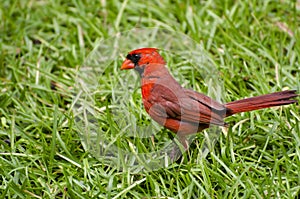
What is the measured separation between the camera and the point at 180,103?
307 centimetres

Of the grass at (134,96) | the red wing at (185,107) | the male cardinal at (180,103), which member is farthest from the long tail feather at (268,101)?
the grass at (134,96)

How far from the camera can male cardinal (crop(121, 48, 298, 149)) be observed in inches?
118

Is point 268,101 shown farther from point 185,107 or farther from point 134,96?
point 134,96

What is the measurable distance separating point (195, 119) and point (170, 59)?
1.05 meters

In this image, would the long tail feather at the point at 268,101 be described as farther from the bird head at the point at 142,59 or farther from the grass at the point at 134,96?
the bird head at the point at 142,59

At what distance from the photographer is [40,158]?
322 centimetres

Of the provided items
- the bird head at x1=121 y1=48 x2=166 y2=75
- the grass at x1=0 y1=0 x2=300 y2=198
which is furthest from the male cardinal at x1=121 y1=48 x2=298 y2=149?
the grass at x1=0 y1=0 x2=300 y2=198

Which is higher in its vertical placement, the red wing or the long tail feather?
the long tail feather

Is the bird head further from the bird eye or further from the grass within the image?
the grass

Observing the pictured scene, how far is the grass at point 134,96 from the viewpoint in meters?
2.99

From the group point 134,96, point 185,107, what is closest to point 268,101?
point 185,107

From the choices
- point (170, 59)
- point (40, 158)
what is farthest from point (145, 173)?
point (170, 59)

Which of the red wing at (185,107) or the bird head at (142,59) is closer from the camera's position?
the red wing at (185,107)

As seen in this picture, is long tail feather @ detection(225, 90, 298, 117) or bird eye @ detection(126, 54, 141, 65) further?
bird eye @ detection(126, 54, 141, 65)
